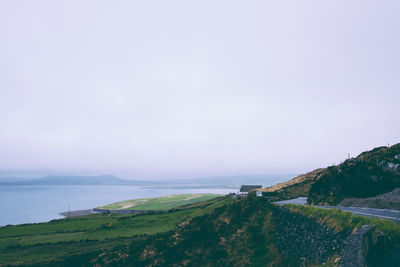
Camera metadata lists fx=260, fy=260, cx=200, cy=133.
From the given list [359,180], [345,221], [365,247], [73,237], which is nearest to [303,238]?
[345,221]

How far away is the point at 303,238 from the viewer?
2692 cm

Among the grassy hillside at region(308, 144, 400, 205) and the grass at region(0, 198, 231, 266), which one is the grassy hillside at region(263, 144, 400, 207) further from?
the grass at region(0, 198, 231, 266)

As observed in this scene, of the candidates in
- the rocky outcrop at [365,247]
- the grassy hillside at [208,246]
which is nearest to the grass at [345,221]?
the grassy hillside at [208,246]

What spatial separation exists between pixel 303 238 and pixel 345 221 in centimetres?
656

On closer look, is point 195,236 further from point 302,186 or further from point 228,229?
point 302,186

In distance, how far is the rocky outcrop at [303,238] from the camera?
72.3 ft

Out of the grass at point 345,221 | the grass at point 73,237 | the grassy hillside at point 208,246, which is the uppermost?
the grass at point 345,221

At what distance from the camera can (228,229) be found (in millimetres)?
37375

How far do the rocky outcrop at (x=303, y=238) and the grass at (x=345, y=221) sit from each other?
0.58m

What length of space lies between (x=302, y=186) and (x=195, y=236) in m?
27.5

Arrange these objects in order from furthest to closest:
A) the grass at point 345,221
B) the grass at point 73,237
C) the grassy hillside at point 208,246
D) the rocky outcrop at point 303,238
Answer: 1. the grass at point 73,237
2. the grassy hillside at point 208,246
3. the rocky outcrop at point 303,238
4. the grass at point 345,221

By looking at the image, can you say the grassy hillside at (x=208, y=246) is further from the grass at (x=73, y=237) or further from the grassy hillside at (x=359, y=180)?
the grassy hillside at (x=359, y=180)

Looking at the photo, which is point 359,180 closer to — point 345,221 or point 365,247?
point 345,221

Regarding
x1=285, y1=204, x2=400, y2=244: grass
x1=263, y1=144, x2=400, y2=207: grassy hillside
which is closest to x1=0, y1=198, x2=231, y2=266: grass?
x1=263, y1=144, x2=400, y2=207: grassy hillside
